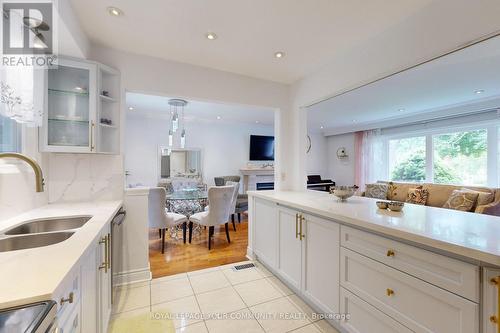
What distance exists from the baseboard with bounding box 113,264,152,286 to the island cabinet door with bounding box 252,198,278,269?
49.4 inches

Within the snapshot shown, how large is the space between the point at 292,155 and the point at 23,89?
2697mm

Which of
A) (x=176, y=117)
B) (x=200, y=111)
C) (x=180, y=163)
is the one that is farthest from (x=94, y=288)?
(x=180, y=163)

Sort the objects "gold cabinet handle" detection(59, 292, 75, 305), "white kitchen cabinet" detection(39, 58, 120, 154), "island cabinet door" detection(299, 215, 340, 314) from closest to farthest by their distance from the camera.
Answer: "gold cabinet handle" detection(59, 292, 75, 305) → "island cabinet door" detection(299, 215, 340, 314) → "white kitchen cabinet" detection(39, 58, 120, 154)

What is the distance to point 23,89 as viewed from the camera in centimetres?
157

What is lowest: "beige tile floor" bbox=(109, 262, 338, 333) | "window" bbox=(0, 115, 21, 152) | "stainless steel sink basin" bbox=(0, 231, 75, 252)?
"beige tile floor" bbox=(109, 262, 338, 333)

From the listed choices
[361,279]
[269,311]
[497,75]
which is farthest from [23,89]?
[497,75]

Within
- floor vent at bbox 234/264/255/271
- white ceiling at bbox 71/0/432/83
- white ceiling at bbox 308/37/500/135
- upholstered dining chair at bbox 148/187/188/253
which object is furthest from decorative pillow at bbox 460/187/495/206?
upholstered dining chair at bbox 148/187/188/253

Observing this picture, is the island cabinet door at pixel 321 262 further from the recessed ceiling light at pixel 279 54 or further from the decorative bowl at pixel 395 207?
the recessed ceiling light at pixel 279 54

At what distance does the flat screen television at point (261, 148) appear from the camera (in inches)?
245

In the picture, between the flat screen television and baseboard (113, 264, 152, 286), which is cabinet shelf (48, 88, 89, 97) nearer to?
baseboard (113, 264, 152, 286)

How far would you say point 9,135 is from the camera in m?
1.51

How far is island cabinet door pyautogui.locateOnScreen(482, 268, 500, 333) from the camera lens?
0.84 meters

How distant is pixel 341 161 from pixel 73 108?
275 inches

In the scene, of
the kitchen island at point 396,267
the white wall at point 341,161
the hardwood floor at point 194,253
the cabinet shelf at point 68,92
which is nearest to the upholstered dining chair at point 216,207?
the hardwood floor at point 194,253
